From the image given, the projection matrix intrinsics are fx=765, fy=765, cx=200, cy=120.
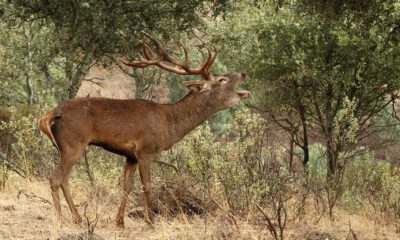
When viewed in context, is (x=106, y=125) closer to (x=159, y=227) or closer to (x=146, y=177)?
(x=146, y=177)

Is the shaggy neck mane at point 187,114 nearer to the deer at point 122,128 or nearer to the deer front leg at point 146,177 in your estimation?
the deer at point 122,128

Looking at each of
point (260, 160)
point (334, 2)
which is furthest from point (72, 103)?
point (334, 2)

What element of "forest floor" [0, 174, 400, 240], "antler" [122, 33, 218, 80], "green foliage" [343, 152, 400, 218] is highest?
"antler" [122, 33, 218, 80]

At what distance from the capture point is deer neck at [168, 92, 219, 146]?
1074cm

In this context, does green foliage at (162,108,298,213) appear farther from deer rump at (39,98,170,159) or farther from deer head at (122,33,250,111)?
deer rump at (39,98,170,159)

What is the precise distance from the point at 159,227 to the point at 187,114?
1908 millimetres

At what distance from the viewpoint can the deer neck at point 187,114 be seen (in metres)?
10.7

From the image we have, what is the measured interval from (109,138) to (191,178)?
189 cm

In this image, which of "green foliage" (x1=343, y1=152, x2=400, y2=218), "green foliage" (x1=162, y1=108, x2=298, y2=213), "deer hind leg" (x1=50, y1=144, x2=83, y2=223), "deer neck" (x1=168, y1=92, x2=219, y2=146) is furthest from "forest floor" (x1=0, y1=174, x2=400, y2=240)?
"deer neck" (x1=168, y1=92, x2=219, y2=146)

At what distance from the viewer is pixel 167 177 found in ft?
38.3

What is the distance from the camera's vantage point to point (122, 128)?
33.0 ft

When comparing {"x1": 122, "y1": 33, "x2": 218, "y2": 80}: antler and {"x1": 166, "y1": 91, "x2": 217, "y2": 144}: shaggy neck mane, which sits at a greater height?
{"x1": 122, "y1": 33, "x2": 218, "y2": 80}: antler

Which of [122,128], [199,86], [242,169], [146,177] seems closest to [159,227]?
[146,177]

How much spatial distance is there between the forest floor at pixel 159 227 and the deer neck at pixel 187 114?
1217mm
